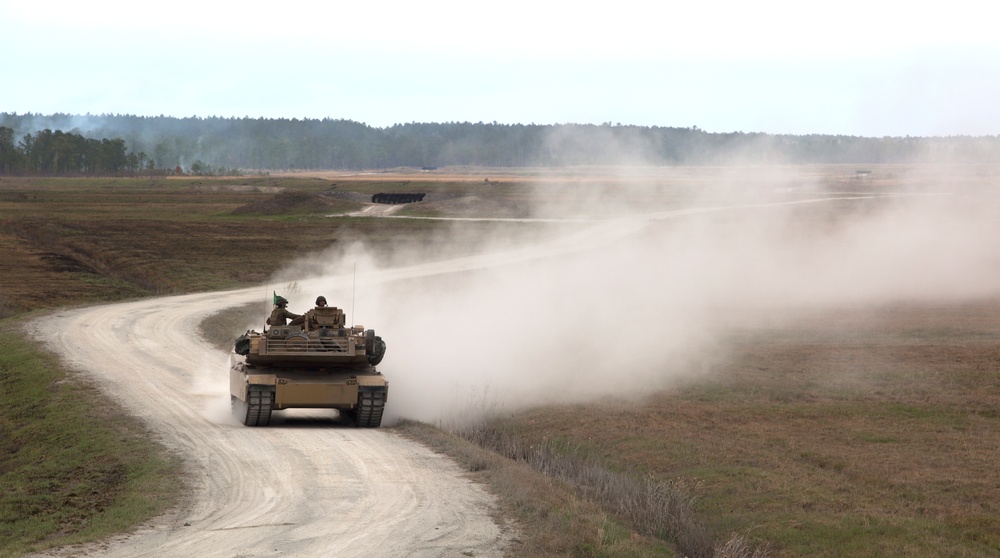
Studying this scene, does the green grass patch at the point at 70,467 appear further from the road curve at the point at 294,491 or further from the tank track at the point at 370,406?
the tank track at the point at 370,406

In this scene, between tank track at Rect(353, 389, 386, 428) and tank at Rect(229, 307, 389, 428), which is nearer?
tank at Rect(229, 307, 389, 428)

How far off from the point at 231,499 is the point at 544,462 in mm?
8244

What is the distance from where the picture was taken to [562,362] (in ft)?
148

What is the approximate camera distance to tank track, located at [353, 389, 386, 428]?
29.8 meters

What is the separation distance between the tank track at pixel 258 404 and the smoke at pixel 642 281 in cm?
454

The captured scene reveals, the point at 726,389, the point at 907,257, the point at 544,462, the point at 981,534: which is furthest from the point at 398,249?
the point at 981,534

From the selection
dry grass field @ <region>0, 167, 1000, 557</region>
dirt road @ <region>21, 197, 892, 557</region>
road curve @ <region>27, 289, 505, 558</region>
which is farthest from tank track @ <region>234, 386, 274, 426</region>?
dry grass field @ <region>0, 167, 1000, 557</region>

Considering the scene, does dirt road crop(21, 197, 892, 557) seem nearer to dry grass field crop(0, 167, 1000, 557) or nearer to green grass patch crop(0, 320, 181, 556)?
green grass patch crop(0, 320, 181, 556)

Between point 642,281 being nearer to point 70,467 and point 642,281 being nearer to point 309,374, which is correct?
point 309,374

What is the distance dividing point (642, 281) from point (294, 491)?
4944cm

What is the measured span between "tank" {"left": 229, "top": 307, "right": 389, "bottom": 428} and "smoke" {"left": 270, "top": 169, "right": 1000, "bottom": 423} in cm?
320

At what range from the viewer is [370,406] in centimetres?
2994

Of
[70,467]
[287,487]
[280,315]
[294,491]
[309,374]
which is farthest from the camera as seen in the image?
[280,315]

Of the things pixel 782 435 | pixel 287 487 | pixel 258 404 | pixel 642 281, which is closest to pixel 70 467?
pixel 258 404
